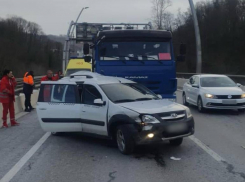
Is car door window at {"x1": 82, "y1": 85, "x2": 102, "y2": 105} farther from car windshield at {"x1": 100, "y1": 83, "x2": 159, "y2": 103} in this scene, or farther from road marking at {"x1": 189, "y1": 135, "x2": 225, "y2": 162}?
road marking at {"x1": 189, "y1": 135, "x2": 225, "y2": 162}

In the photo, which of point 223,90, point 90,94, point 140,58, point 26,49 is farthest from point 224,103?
point 26,49

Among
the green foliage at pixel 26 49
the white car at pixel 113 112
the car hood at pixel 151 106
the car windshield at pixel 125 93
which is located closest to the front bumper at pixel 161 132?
the white car at pixel 113 112

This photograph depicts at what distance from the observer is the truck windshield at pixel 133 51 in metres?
12.5

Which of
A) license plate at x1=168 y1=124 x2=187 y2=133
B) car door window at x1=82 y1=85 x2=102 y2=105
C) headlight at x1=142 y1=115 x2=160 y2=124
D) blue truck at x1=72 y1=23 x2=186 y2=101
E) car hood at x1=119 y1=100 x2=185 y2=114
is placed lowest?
license plate at x1=168 y1=124 x2=187 y2=133

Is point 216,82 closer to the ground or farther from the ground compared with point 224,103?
farther from the ground

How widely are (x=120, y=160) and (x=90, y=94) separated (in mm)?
2057

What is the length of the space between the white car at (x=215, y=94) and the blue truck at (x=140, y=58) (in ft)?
8.32

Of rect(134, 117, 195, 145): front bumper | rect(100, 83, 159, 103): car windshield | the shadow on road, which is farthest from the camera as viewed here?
rect(100, 83, 159, 103): car windshield

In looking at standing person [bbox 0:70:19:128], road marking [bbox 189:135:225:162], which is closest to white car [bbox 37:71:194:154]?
road marking [bbox 189:135:225:162]

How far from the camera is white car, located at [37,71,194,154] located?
7.85 m

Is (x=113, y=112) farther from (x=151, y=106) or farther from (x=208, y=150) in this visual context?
(x=208, y=150)

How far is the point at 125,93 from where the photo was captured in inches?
359

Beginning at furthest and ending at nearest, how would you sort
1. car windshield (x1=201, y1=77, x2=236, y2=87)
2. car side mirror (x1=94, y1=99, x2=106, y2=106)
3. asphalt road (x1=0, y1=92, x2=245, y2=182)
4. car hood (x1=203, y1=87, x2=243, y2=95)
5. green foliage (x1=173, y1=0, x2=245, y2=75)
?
green foliage (x1=173, y1=0, x2=245, y2=75) < car windshield (x1=201, y1=77, x2=236, y2=87) < car hood (x1=203, y1=87, x2=243, y2=95) < car side mirror (x1=94, y1=99, x2=106, y2=106) < asphalt road (x1=0, y1=92, x2=245, y2=182)

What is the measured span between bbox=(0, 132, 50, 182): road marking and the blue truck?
3.30 m
